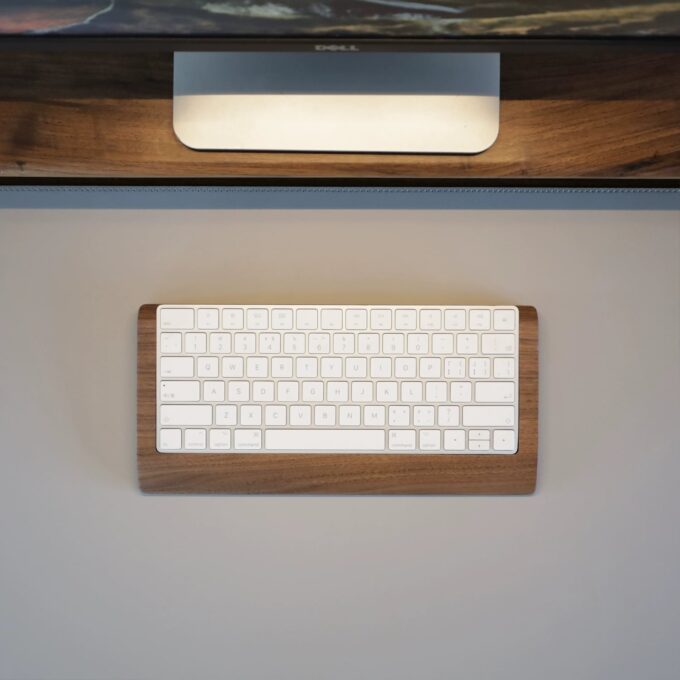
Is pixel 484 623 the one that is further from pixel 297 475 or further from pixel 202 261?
pixel 202 261

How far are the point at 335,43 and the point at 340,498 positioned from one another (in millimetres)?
414

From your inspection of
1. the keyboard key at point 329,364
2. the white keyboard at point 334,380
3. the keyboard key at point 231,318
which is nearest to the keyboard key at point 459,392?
the white keyboard at point 334,380

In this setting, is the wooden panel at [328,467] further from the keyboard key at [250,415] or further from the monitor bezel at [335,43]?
the monitor bezel at [335,43]

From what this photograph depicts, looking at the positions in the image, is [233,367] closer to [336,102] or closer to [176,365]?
[176,365]

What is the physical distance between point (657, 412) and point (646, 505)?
0.10 metres

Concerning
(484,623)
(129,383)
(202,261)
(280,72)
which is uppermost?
(280,72)

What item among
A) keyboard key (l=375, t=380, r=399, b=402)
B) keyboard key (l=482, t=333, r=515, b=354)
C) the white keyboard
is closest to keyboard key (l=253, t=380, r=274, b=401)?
the white keyboard

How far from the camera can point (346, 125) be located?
0.51 m

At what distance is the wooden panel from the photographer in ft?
1.91

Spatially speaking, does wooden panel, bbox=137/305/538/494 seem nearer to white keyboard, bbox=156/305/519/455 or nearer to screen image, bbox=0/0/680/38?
white keyboard, bbox=156/305/519/455

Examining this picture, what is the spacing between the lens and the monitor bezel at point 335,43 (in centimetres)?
43

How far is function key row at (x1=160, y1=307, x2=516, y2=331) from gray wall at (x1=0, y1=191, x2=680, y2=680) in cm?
3

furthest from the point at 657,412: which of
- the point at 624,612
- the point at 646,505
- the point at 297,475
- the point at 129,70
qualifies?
the point at 129,70

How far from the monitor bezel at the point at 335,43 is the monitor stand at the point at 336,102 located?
0.06 meters
